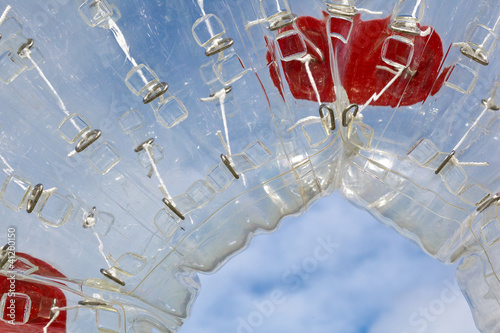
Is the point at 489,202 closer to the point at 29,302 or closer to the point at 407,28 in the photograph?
the point at 407,28

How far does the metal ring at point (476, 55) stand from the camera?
95 cm

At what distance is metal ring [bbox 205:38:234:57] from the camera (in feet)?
3.04

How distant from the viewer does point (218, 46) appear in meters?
0.93

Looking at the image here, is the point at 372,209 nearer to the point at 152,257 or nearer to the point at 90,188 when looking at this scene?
the point at 152,257

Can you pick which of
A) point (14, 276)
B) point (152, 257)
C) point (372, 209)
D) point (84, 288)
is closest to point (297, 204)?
point (372, 209)

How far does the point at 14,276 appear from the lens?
940mm

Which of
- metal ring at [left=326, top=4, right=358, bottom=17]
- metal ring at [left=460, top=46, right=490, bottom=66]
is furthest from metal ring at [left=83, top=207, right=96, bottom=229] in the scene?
metal ring at [left=460, top=46, right=490, bottom=66]

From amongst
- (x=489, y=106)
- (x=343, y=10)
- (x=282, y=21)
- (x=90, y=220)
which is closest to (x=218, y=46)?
(x=282, y=21)

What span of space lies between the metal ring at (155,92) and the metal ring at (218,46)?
0.09 m

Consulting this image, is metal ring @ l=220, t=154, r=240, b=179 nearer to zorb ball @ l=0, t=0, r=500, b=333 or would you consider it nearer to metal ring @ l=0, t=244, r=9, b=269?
zorb ball @ l=0, t=0, r=500, b=333

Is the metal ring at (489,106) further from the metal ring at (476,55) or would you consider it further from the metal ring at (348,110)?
the metal ring at (348,110)

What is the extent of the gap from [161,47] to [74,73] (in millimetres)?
145

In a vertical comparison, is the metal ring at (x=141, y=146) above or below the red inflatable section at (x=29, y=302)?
above

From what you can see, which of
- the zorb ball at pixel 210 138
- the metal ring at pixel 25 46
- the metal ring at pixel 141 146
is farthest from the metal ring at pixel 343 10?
the metal ring at pixel 25 46
